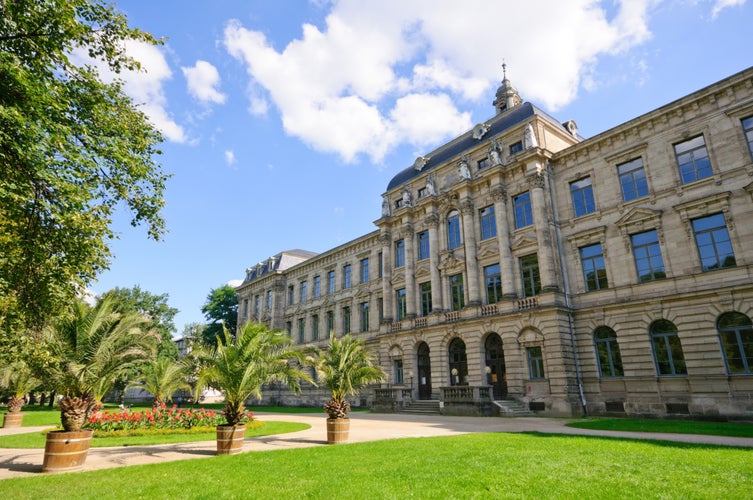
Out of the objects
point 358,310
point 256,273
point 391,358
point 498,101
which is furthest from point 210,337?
point 498,101

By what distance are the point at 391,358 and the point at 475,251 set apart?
11180 mm

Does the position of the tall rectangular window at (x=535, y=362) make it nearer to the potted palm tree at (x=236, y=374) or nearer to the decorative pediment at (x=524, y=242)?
Answer: the decorative pediment at (x=524, y=242)

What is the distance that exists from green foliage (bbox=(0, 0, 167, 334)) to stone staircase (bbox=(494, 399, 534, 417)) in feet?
68.6

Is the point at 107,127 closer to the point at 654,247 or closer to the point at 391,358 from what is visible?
the point at 654,247

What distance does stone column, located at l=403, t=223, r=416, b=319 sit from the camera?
1361 inches

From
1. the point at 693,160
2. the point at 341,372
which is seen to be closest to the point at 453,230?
the point at 693,160

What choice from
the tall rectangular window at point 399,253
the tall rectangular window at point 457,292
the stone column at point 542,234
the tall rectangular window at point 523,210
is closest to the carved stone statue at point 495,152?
the tall rectangular window at point 523,210

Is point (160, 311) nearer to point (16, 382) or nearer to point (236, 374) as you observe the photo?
point (16, 382)

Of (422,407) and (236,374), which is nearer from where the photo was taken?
(236,374)

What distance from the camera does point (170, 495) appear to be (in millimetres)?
A: 7613

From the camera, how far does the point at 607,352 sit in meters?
24.2

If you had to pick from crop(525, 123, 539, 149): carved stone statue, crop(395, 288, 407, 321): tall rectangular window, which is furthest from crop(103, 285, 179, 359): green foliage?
crop(525, 123, 539, 149): carved stone statue

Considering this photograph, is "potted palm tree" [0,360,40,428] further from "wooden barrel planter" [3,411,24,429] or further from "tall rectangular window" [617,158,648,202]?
"tall rectangular window" [617,158,648,202]

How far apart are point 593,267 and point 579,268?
80cm
